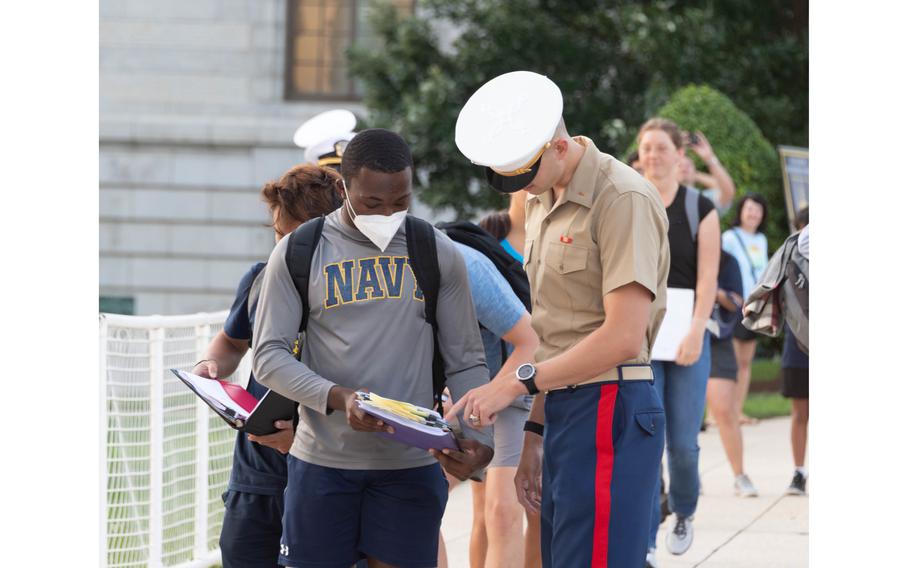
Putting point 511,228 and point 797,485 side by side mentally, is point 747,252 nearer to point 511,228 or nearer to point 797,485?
point 797,485

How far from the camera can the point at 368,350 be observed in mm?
3922

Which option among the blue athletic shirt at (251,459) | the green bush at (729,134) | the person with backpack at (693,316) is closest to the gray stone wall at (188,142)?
the green bush at (729,134)

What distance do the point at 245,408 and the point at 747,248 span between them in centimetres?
729

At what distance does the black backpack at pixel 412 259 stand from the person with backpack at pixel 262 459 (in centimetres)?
52

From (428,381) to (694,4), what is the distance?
52.9 feet

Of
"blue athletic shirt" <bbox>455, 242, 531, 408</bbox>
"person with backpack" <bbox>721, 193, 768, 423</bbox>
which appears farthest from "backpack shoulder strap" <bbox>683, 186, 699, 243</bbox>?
"person with backpack" <bbox>721, 193, 768, 423</bbox>

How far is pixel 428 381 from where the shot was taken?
4020mm

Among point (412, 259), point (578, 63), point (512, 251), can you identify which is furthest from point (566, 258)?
point (578, 63)

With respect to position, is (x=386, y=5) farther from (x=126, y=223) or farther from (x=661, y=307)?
(x=661, y=307)

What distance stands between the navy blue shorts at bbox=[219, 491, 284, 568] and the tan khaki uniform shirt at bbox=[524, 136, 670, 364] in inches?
46.9

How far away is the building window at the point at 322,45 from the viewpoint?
21547 millimetres
